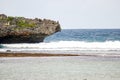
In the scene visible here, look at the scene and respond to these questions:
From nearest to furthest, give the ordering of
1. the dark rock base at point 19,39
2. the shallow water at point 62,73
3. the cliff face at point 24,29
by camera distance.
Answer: the shallow water at point 62,73 < the cliff face at point 24,29 < the dark rock base at point 19,39

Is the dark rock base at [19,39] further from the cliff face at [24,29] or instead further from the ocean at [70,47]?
the ocean at [70,47]

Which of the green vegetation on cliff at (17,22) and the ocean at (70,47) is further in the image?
the green vegetation on cliff at (17,22)

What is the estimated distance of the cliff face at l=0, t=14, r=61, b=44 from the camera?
5362 centimetres

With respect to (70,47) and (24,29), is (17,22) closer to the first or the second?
(24,29)

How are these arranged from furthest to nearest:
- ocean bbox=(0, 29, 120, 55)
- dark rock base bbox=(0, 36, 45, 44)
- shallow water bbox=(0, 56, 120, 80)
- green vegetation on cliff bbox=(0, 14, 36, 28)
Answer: dark rock base bbox=(0, 36, 45, 44) → green vegetation on cliff bbox=(0, 14, 36, 28) → ocean bbox=(0, 29, 120, 55) → shallow water bbox=(0, 56, 120, 80)

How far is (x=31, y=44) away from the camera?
2106 inches

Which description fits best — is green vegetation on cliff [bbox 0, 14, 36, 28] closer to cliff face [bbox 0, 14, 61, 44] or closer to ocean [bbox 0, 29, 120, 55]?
cliff face [bbox 0, 14, 61, 44]

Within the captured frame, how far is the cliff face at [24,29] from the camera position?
53625 millimetres

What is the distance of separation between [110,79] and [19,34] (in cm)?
3545

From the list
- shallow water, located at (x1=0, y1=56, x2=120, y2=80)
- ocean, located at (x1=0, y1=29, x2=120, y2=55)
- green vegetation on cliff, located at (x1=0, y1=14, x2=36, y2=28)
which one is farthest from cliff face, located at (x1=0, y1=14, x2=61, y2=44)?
shallow water, located at (x1=0, y1=56, x2=120, y2=80)

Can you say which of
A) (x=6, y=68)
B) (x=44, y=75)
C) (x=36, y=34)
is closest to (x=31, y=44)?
(x=36, y=34)

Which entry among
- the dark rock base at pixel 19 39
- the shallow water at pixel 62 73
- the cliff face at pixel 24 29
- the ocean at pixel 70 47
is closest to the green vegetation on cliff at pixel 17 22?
the cliff face at pixel 24 29

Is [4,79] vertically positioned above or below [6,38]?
above

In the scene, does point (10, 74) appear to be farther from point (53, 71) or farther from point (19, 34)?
point (19, 34)
